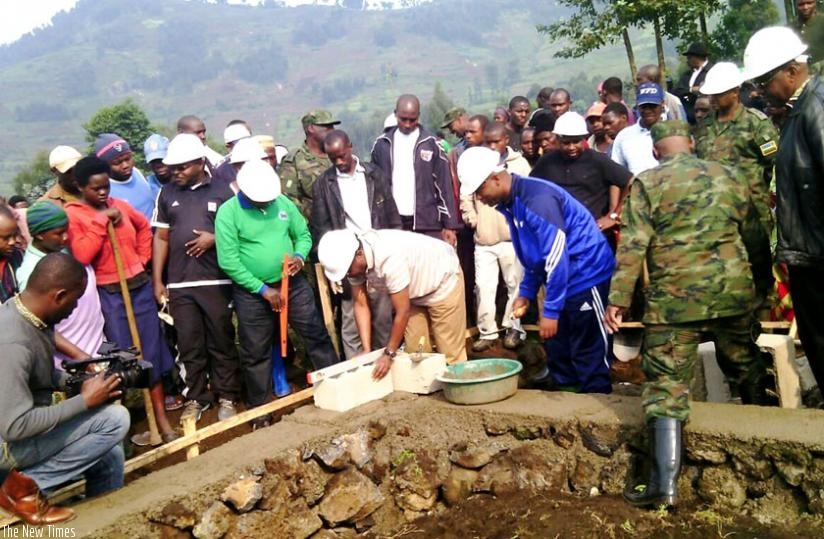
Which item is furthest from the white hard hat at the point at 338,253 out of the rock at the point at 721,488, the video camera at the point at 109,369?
the rock at the point at 721,488

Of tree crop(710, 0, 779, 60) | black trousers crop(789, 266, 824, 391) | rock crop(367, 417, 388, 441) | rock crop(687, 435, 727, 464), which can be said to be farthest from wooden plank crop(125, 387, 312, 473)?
tree crop(710, 0, 779, 60)

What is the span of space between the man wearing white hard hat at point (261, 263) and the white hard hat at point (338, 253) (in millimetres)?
917

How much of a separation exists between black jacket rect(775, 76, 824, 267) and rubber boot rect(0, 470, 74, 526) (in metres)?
4.00

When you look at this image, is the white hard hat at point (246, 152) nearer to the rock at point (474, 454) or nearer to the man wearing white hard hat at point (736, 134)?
the rock at point (474, 454)

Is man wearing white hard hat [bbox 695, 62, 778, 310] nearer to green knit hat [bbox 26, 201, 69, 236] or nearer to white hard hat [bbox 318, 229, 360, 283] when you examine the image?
white hard hat [bbox 318, 229, 360, 283]

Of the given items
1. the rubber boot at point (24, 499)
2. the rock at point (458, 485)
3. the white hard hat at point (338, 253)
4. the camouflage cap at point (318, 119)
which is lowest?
the rock at point (458, 485)

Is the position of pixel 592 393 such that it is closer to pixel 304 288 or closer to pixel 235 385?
pixel 304 288

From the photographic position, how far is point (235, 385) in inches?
246

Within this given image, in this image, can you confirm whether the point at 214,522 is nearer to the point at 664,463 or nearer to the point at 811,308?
the point at 664,463

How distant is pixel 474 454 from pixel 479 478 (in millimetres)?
160

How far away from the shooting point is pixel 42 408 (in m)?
3.70

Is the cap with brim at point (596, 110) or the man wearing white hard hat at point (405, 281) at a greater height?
the cap with brim at point (596, 110)

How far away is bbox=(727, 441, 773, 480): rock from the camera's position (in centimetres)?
416

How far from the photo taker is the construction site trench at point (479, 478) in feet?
13.5
